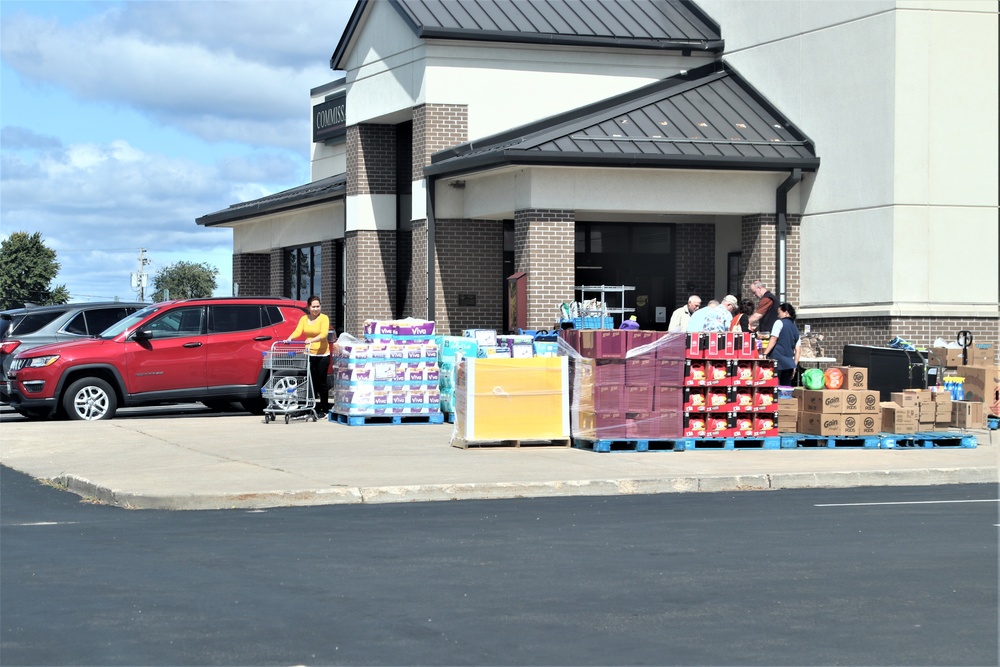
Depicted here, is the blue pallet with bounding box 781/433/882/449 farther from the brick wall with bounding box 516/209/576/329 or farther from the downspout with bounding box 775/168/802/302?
the downspout with bounding box 775/168/802/302

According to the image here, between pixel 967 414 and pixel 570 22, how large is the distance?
12.1 metres

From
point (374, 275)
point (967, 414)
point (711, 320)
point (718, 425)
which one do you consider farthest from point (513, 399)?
point (374, 275)

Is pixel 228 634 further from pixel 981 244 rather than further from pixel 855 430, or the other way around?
pixel 981 244

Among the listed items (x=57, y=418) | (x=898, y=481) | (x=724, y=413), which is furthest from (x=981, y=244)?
(x=57, y=418)

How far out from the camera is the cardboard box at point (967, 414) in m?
18.7

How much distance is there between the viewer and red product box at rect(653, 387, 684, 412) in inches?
645

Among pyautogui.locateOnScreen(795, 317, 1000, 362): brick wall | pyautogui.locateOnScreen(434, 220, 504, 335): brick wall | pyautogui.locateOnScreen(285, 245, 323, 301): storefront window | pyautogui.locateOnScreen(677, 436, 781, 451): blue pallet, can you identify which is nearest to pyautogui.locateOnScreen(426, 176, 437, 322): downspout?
pyautogui.locateOnScreen(434, 220, 504, 335): brick wall

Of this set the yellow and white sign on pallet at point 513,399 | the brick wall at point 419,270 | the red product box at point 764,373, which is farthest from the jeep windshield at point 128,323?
the red product box at point 764,373

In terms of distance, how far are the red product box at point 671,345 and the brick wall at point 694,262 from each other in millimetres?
11361

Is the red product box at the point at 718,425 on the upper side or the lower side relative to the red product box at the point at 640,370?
lower

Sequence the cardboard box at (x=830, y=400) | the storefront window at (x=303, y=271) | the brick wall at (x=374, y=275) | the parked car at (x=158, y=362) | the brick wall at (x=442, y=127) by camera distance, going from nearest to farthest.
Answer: the cardboard box at (x=830, y=400)
the parked car at (x=158, y=362)
the brick wall at (x=442, y=127)
the brick wall at (x=374, y=275)
the storefront window at (x=303, y=271)

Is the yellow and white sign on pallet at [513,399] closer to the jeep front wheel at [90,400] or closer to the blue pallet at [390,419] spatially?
the blue pallet at [390,419]

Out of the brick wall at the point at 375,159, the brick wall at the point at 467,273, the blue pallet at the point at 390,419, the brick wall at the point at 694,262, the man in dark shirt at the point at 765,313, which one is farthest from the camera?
the brick wall at the point at 375,159

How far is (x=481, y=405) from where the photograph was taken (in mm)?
Answer: 16516
